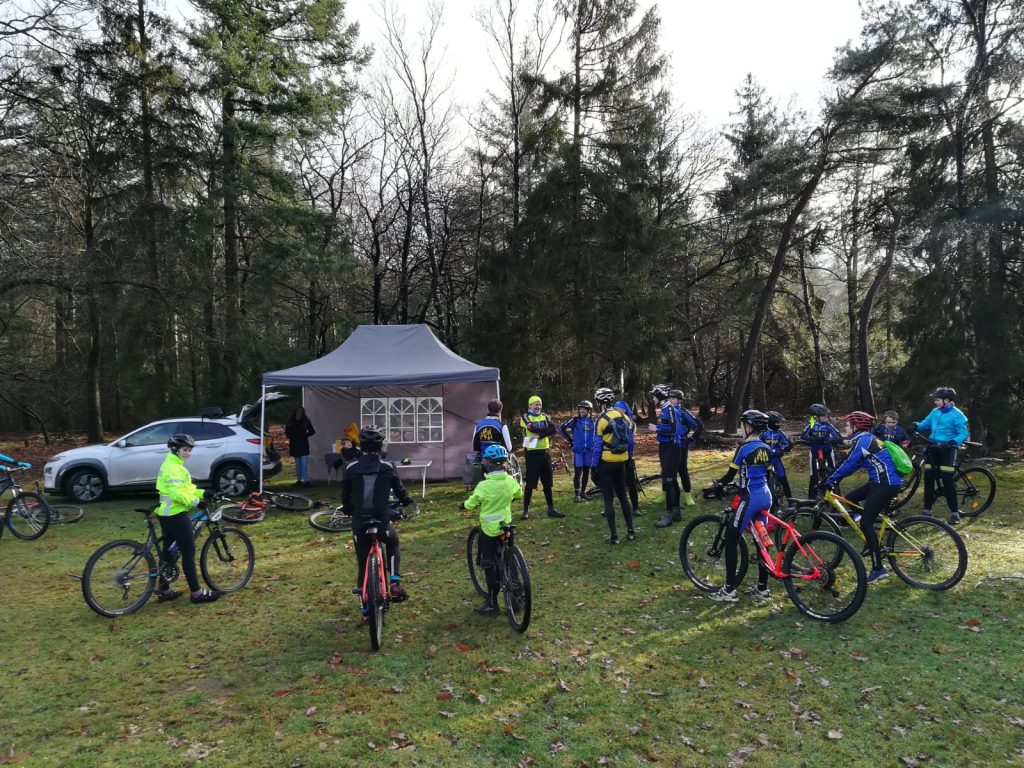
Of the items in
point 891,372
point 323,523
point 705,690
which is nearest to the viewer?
point 705,690

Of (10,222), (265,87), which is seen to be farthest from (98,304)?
(265,87)

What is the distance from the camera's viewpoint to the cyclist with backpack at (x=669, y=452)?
350 inches

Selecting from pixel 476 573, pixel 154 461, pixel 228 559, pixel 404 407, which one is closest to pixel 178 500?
pixel 228 559

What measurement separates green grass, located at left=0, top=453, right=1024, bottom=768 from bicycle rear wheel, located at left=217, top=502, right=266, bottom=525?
108 inches

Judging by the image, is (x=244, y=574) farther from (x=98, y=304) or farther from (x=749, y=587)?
(x=98, y=304)

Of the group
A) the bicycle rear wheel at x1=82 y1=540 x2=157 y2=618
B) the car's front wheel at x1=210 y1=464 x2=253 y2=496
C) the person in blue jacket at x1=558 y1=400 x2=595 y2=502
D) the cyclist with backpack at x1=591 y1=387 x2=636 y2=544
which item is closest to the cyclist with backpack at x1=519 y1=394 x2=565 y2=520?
the person in blue jacket at x1=558 y1=400 x2=595 y2=502

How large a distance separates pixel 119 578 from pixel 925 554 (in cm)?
790

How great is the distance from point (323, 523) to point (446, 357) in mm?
4544

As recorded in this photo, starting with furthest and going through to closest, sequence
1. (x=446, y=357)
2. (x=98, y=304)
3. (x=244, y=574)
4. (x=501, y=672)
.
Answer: (x=98, y=304) → (x=446, y=357) → (x=244, y=574) → (x=501, y=672)

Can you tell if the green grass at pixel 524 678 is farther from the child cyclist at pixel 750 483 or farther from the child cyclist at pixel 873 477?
the child cyclist at pixel 750 483

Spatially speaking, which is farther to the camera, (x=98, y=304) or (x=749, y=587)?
(x=98, y=304)

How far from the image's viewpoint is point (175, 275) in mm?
15523

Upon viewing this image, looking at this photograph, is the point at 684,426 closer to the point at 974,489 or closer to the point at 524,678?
the point at 974,489

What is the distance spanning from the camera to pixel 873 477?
20.2 feet
